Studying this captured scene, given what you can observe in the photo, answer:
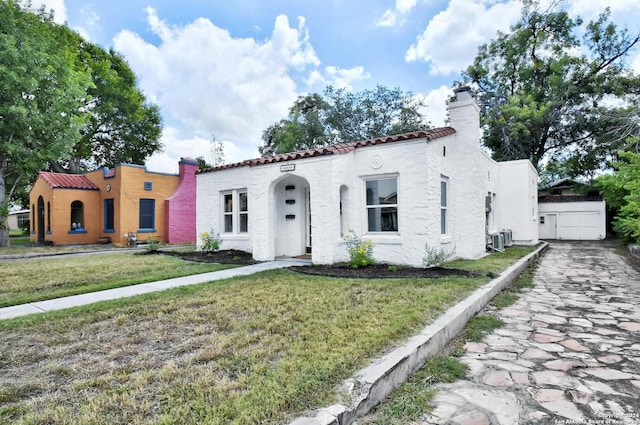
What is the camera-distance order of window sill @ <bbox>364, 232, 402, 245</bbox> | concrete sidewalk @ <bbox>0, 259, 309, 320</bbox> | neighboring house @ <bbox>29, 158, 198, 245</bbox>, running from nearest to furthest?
concrete sidewalk @ <bbox>0, 259, 309, 320</bbox> → window sill @ <bbox>364, 232, 402, 245</bbox> → neighboring house @ <bbox>29, 158, 198, 245</bbox>

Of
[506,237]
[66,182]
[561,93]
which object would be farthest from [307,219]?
[561,93]

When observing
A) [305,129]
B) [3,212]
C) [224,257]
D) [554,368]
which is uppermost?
[305,129]

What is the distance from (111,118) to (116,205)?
13.1 metres

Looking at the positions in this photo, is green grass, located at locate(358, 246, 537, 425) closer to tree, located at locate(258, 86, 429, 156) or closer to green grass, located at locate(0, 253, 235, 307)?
green grass, located at locate(0, 253, 235, 307)

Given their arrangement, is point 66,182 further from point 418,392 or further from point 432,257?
point 418,392

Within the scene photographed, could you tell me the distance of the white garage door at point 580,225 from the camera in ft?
74.4

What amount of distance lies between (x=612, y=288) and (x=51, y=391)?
942 cm

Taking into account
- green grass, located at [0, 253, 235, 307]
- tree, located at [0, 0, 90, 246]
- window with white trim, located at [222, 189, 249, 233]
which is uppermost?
tree, located at [0, 0, 90, 246]

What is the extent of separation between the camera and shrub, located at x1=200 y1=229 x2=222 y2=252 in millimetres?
12180

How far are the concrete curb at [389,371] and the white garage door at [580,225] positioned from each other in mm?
23200

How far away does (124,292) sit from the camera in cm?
631

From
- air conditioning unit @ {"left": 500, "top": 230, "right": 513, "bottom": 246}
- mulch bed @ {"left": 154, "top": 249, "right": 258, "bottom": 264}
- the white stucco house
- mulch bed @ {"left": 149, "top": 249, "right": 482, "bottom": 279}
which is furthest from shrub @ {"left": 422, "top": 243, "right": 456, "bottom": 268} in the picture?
air conditioning unit @ {"left": 500, "top": 230, "right": 513, "bottom": 246}

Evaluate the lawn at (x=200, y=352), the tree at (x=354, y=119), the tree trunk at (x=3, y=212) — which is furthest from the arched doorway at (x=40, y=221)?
the lawn at (x=200, y=352)

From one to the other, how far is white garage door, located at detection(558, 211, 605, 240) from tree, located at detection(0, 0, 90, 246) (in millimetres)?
29054
